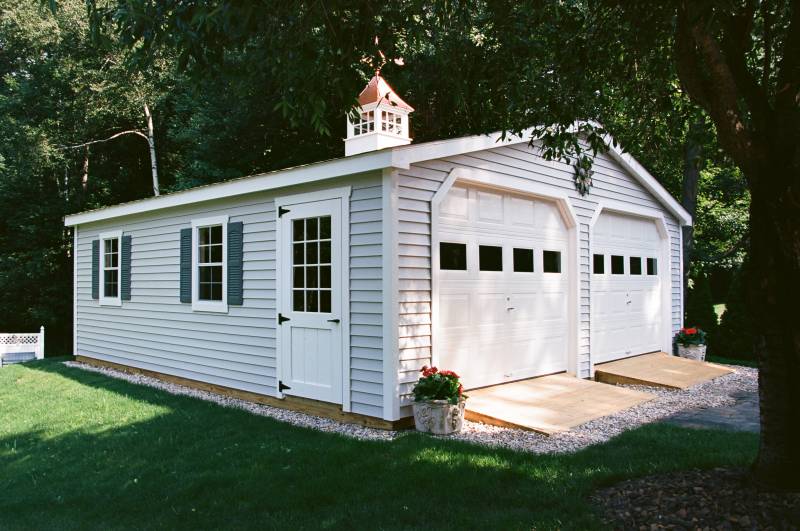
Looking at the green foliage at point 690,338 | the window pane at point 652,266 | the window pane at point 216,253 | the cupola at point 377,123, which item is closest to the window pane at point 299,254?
the cupola at point 377,123

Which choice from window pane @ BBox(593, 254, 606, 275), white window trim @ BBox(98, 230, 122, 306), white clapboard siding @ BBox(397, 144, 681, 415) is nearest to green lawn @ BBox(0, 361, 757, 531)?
white clapboard siding @ BBox(397, 144, 681, 415)

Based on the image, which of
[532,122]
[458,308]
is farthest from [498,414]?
[532,122]

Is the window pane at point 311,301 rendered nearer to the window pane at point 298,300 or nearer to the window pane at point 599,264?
the window pane at point 298,300

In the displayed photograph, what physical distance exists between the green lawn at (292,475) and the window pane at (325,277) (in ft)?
5.16

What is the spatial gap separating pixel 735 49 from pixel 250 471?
4.54 metres

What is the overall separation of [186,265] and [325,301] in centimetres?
308

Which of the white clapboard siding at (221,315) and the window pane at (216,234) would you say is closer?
the white clapboard siding at (221,315)

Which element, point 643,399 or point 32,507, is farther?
point 643,399

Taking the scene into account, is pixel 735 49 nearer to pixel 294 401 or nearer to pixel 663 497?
pixel 663 497

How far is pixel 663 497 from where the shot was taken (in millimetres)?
3738

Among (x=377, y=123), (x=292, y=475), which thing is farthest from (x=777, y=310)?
(x=377, y=123)

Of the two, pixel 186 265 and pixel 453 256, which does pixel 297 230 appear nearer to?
pixel 453 256

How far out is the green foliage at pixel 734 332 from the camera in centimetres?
1250

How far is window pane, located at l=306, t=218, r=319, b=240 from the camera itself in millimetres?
7008
